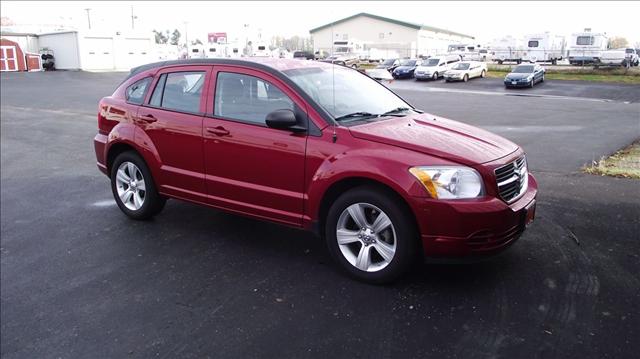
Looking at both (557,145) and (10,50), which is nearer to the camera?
(557,145)

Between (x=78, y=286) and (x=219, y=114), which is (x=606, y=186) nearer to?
(x=219, y=114)

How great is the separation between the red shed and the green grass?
53108 millimetres

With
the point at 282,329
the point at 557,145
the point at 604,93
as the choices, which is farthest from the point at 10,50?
the point at 282,329

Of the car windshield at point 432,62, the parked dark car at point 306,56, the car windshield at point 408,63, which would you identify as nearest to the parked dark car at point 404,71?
the car windshield at point 408,63

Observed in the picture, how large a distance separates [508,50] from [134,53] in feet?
130

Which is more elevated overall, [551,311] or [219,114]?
[219,114]

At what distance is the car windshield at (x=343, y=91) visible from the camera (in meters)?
4.52

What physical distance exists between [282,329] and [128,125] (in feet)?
10.5

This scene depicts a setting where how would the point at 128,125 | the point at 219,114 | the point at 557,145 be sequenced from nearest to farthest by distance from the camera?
the point at 219,114, the point at 128,125, the point at 557,145

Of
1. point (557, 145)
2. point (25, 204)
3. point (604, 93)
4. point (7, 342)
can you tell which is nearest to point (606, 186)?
point (557, 145)

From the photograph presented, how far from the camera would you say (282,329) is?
349 cm

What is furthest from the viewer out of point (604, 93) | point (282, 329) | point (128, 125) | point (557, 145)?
point (604, 93)

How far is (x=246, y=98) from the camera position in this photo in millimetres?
4773

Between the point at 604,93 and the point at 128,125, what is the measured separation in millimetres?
26736
